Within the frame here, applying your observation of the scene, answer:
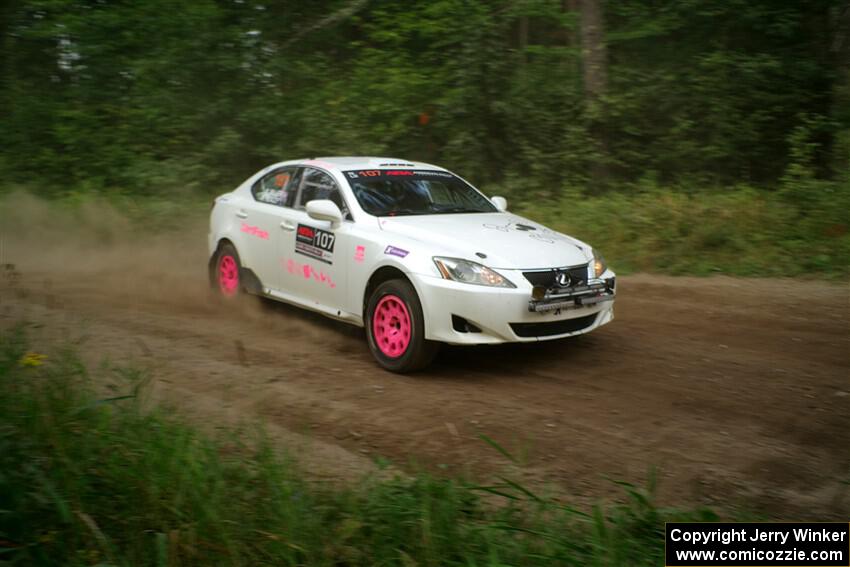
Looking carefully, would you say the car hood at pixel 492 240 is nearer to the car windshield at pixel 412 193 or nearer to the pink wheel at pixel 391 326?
the car windshield at pixel 412 193

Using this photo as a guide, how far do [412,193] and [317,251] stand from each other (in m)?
1.08

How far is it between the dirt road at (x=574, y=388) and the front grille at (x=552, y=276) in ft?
2.51

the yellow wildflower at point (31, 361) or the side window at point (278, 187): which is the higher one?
the side window at point (278, 187)

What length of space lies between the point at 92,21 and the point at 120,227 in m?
6.37

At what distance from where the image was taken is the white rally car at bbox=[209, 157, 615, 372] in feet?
19.8

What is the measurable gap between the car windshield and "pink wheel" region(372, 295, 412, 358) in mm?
968

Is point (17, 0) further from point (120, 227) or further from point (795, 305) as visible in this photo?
point (795, 305)

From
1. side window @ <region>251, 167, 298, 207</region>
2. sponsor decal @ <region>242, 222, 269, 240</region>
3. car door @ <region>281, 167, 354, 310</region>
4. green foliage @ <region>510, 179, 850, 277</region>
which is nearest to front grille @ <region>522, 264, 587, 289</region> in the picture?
car door @ <region>281, 167, 354, 310</region>

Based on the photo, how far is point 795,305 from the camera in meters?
8.39

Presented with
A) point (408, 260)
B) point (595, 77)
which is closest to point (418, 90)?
point (595, 77)

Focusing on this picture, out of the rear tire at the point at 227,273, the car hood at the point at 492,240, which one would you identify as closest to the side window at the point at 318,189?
the car hood at the point at 492,240

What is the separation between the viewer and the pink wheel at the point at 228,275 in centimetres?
856

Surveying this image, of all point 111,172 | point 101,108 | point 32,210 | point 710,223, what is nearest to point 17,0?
point 101,108

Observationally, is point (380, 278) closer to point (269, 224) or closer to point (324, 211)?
point (324, 211)
